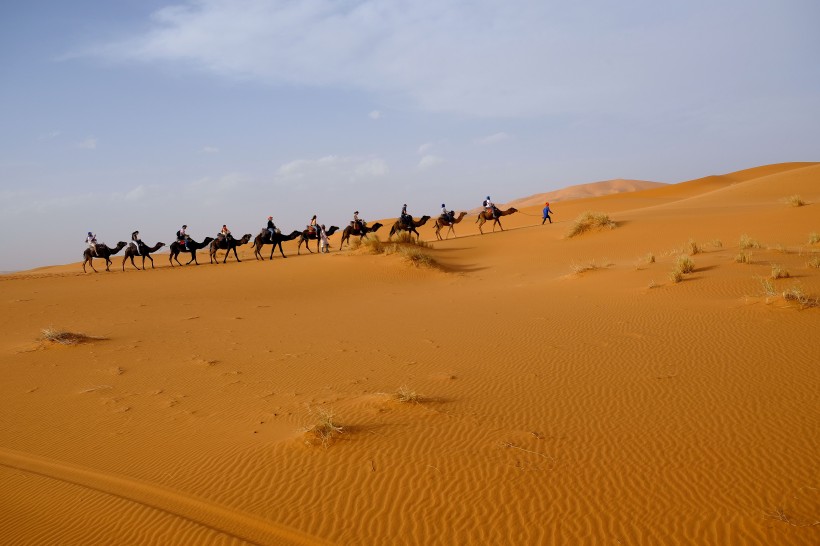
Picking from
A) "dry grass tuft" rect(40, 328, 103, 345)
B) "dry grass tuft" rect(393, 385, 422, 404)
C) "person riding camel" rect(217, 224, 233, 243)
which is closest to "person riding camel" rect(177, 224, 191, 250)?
"person riding camel" rect(217, 224, 233, 243)

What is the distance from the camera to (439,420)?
5.91 metres

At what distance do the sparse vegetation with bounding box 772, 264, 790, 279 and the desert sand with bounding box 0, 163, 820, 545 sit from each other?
0.60ft

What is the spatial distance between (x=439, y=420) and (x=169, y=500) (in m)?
2.96

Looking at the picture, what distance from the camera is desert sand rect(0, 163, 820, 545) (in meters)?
4.04

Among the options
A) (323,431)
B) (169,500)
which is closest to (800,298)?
(323,431)

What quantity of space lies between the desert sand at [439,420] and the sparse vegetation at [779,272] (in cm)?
18

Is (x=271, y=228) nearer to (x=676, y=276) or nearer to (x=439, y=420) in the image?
(x=676, y=276)

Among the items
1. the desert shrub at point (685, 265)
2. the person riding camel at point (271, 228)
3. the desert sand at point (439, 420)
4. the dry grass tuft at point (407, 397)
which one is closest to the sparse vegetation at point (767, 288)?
the desert sand at point (439, 420)

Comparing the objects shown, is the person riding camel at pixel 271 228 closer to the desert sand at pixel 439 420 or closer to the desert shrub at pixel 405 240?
the desert shrub at pixel 405 240

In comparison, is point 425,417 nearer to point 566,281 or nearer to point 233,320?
point 233,320

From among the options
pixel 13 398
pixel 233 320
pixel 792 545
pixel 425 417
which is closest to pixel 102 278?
pixel 233 320

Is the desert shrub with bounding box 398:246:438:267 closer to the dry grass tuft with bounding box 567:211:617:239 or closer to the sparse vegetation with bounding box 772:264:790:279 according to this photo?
the dry grass tuft with bounding box 567:211:617:239

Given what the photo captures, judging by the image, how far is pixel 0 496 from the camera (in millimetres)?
4762

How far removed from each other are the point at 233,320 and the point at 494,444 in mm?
9934
